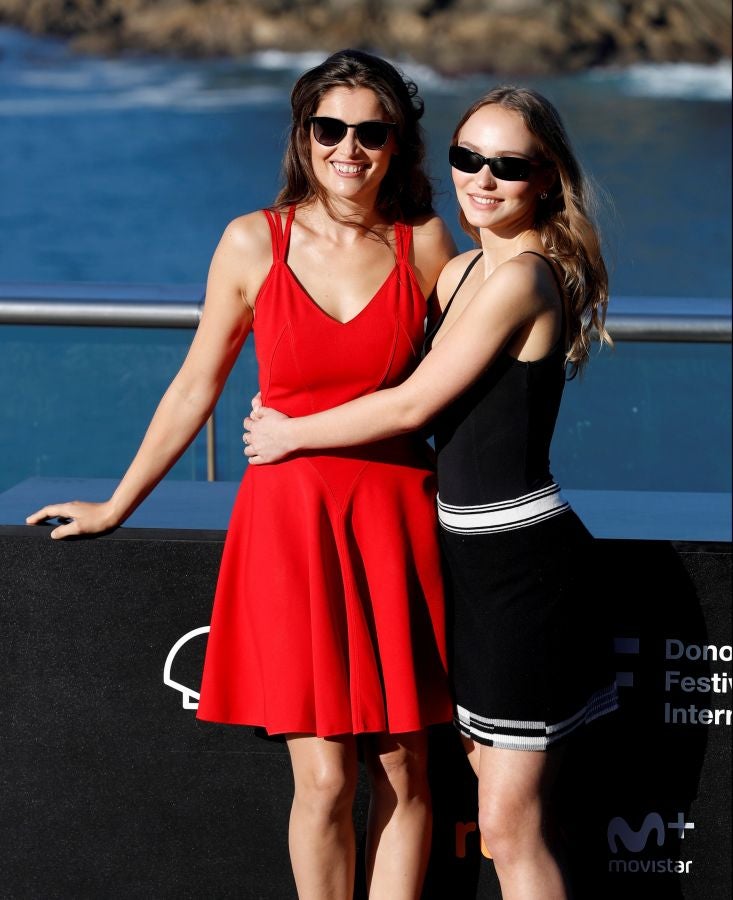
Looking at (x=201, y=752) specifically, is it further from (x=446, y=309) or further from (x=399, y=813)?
(x=446, y=309)

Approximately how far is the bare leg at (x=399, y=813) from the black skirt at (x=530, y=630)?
175mm

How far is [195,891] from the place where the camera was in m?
2.10

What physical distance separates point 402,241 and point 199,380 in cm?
37

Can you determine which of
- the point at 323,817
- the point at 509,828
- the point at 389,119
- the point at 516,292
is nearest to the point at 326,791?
the point at 323,817

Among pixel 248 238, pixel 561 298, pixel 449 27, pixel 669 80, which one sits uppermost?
pixel 449 27

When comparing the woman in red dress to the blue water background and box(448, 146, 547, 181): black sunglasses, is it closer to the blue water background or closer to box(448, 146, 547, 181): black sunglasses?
box(448, 146, 547, 181): black sunglasses

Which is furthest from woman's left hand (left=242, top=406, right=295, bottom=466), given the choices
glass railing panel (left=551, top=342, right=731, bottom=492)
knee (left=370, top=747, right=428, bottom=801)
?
glass railing panel (left=551, top=342, right=731, bottom=492)

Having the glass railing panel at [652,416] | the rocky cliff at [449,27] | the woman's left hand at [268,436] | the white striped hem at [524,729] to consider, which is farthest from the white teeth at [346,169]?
the rocky cliff at [449,27]

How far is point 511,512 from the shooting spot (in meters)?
1.68

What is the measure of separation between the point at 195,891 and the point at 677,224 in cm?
2425

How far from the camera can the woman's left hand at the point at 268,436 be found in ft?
5.82

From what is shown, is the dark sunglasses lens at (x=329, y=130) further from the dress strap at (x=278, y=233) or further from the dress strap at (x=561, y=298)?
the dress strap at (x=561, y=298)

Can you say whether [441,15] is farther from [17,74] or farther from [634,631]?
[634,631]

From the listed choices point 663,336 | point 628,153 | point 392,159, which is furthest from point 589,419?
point 628,153
